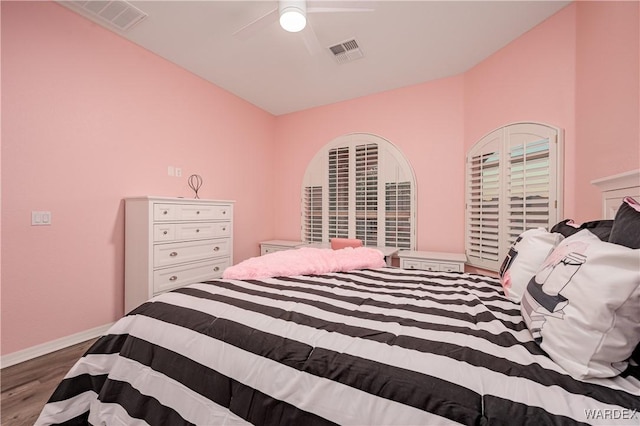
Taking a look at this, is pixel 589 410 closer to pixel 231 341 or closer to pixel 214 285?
pixel 231 341

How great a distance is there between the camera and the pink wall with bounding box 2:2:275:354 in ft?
6.44

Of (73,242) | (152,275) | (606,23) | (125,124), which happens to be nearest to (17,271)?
(73,242)

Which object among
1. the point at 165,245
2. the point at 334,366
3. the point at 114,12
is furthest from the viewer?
the point at 165,245

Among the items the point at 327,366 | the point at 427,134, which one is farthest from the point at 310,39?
the point at 327,366

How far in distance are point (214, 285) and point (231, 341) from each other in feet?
1.77

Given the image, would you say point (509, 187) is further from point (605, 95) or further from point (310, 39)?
point (310, 39)

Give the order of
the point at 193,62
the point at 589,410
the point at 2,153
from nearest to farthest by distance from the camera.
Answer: the point at 589,410 < the point at 2,153 < the point at 193,62

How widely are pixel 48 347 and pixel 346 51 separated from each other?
3.78 metres

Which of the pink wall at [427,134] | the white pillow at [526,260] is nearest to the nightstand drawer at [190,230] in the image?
the pink wall at [427,134]

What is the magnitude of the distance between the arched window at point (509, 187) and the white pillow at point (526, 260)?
3.88 ft

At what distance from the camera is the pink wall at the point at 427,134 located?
3.17 meters

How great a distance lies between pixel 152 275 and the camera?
7.83 ft

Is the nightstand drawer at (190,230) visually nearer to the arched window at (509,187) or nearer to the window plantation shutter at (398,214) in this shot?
the window plantation shutter at (398,214)

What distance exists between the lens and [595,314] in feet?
2.28
